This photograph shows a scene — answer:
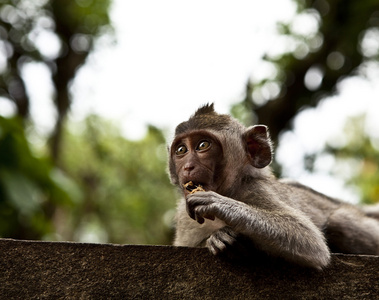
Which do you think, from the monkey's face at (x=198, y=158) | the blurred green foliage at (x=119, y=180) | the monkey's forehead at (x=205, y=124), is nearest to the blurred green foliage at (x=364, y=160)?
the blurred green foliage at (x=119, y=180)

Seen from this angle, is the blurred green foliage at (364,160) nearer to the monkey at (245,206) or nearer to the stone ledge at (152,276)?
the monkey at (245,206)

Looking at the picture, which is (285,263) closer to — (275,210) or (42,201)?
(275,210)

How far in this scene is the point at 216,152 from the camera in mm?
3828

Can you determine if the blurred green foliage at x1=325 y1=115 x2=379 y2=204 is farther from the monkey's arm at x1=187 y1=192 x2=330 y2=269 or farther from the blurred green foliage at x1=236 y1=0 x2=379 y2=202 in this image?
the monkey's arm at x1=187 y1=192 x2=330 y2=269

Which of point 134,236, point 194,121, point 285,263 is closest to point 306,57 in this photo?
point 194,121

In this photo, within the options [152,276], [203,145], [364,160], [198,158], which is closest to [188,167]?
[198,158]

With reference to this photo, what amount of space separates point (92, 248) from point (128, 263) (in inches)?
8.6

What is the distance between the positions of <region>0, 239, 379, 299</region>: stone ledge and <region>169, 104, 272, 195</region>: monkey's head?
739 mm

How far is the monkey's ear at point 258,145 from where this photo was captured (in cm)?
406

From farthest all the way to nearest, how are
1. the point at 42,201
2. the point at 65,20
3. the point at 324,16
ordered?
the point at 65,20, the point at 42,201, the point at 324,16

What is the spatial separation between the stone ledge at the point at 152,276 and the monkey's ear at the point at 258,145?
119 cm

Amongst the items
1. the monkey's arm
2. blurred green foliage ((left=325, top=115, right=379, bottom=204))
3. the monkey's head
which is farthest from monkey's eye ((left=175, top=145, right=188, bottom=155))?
blurred green foliage ((left=325, top=115, right=379, bottom=204))

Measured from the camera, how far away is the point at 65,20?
45.9 ft

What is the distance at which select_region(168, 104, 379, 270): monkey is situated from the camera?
3074 mm
